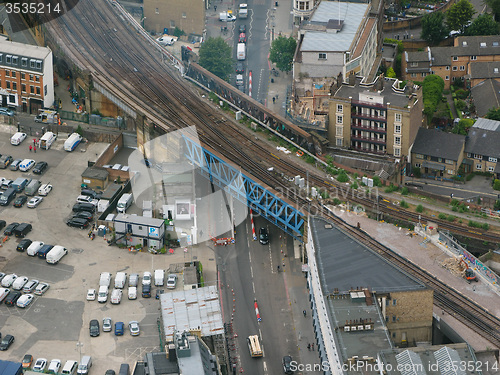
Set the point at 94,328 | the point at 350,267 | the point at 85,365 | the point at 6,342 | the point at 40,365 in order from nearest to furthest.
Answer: the point at 350,267, the point at 40,365, the point at 85,365, the point at 6,342, the point at 94,328

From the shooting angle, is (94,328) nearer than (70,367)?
No

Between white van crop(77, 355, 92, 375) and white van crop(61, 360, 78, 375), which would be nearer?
white van crop(61, 360, 78, 375)

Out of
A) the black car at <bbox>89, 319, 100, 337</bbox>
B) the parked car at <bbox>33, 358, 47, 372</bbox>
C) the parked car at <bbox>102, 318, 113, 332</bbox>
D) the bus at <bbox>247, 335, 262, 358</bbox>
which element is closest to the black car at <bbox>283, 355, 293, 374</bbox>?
the bus at <bbox>247, 335, 262, 358</bbox>

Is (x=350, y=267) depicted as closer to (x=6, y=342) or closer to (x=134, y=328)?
(x=134, y=328)

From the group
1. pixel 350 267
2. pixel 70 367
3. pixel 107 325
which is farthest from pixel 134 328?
pixel 350 267

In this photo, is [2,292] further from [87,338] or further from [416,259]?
[416,259]

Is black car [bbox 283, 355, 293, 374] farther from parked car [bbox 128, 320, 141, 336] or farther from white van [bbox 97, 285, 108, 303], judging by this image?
white van [bbox 97, 285, 108, 303]
